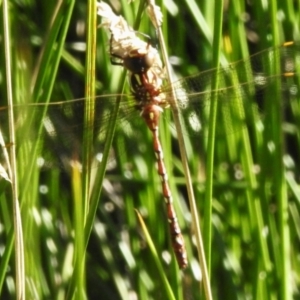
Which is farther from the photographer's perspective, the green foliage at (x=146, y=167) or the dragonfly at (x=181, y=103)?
the dragonfly at (x=181, y=103)

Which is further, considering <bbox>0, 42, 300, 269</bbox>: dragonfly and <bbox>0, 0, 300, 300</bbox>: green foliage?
<bbox>0, 42, 300, 269</bbox>: dragonfly

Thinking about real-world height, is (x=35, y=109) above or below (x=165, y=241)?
above

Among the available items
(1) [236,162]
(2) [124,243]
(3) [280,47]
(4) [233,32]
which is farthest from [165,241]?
(3) [280,47]

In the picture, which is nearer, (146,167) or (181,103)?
(181,103)

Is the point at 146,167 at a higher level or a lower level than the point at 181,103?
lower

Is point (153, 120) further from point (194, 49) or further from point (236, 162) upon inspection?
point (194, 49)

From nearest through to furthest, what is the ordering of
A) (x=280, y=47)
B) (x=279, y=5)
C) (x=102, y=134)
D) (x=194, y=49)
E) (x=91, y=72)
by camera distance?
1. (x=91, y=72)
2. (x=280, y=47)
3. (x=102, y=134)
4. (x=279, y=5)
5. (x=194, y=49)
